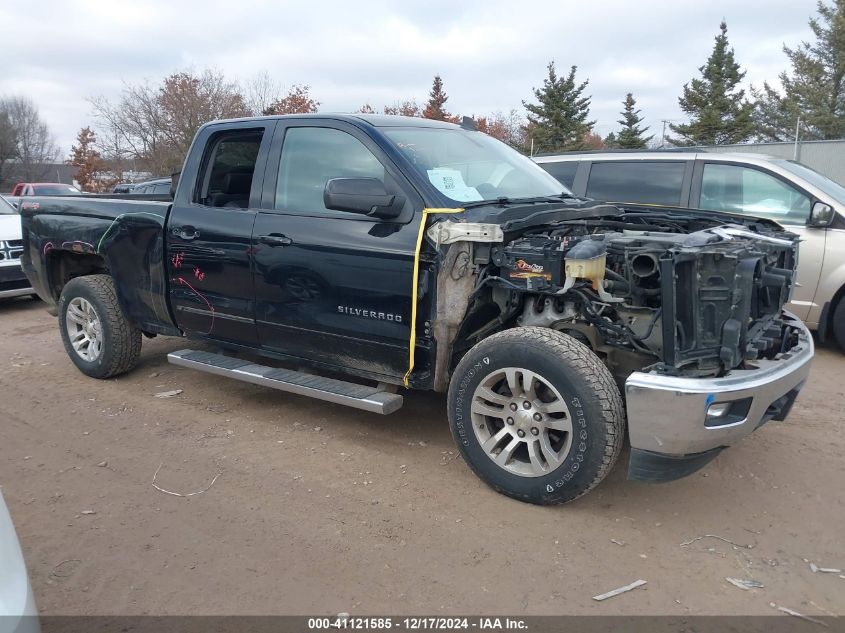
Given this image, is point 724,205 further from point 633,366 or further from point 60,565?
point 60,565

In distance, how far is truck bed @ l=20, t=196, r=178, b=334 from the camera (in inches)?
192

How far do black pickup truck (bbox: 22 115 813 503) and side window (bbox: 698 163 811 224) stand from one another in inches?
89.3

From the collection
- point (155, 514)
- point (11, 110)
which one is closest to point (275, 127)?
point (155, 514)

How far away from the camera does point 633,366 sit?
348cm

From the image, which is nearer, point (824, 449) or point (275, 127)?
point (824, 449)

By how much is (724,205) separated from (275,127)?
449cm

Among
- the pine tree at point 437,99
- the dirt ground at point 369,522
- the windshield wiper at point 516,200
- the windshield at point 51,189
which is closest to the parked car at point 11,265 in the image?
the dirt ground at point 369,522

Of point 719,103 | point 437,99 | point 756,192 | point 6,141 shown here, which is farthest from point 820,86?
point 6,141

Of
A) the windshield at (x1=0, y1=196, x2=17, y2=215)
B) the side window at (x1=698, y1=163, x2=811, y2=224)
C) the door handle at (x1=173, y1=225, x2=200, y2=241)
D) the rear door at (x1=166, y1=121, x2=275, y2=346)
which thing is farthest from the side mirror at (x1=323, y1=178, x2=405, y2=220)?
the windshield at (x1=0, y1=196, x2=17, y2=215)

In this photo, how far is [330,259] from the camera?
395 cm

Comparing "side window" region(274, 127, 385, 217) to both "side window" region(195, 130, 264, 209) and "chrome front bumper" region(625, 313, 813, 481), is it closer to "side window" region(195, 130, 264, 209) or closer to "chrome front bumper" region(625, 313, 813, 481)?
"side window" region(195, 130, 264, 209)

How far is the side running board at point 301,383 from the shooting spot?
381 centimetres

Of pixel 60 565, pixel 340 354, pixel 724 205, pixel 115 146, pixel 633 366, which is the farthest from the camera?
pixel 115 146

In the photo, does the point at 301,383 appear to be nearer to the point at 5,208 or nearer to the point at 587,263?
the point at 587,263
